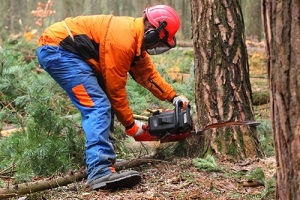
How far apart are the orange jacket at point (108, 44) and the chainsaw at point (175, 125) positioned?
276 mm

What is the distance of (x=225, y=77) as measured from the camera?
4027mm

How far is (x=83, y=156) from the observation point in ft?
14.0

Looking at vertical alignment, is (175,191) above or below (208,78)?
below

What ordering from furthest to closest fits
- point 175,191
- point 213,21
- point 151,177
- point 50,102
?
point 50,102 → point 213,21 → point 151,177 → point 175,191

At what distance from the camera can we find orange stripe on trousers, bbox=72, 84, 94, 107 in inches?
145

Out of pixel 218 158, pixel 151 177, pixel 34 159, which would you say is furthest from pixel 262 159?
pixel 34 159

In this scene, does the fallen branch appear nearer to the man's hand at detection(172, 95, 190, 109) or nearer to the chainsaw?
the chainsaw

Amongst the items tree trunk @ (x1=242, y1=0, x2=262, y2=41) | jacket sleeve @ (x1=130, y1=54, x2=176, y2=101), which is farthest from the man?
tree trunk @ (x1=242, y1=0, x2=262, y2=41)

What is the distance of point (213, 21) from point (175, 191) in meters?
1.75

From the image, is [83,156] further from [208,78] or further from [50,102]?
[208,78]

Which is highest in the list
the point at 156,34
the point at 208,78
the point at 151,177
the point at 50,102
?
the point at 156,34

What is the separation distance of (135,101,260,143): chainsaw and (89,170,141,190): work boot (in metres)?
0.73

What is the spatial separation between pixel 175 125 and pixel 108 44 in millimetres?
1026

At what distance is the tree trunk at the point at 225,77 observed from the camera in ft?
13.2
